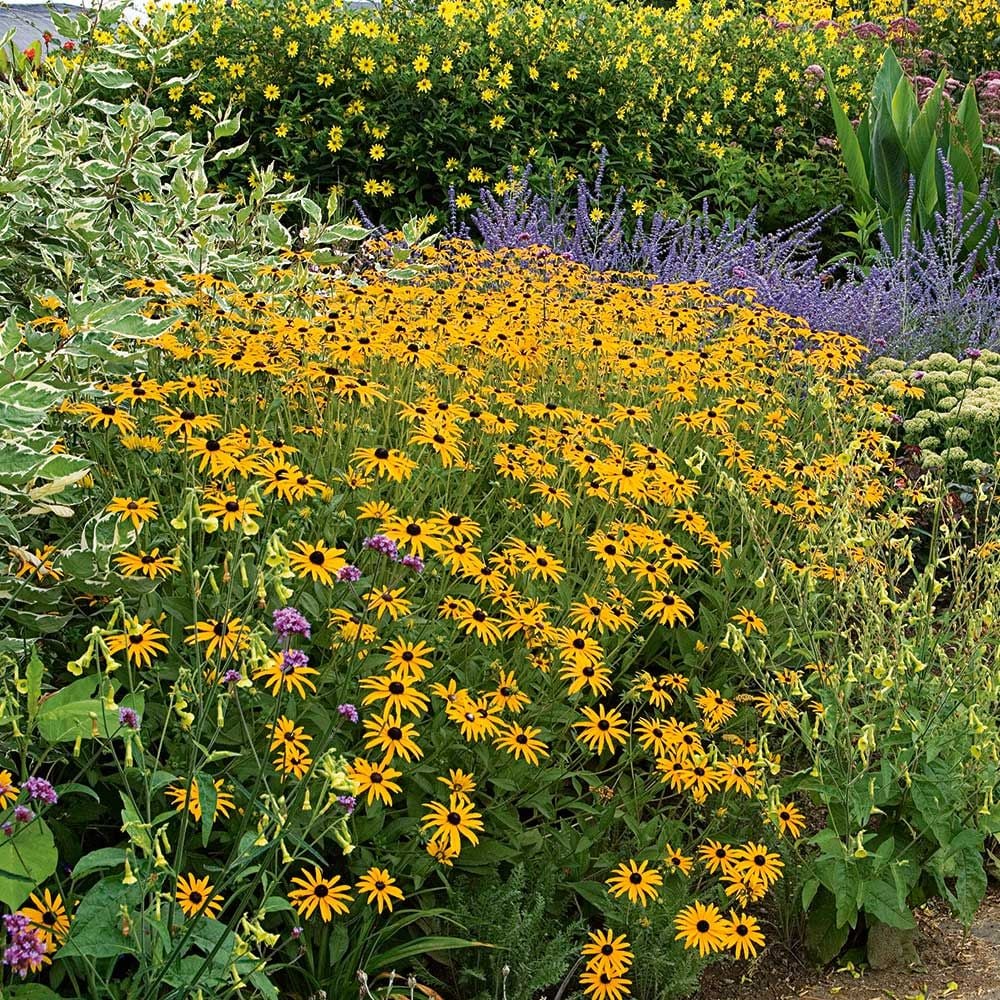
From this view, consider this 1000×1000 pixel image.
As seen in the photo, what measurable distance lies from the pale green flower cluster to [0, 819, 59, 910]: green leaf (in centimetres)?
305

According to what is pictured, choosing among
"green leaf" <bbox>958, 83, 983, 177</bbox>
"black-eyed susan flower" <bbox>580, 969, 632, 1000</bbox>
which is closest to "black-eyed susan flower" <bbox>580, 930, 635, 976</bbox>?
"black-eyed susan flower" <bbox>580, 969, 632, 1000</bbox>

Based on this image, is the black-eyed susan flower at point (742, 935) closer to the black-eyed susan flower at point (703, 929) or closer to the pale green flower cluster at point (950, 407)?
the black-eyed susan flower at point (703, 929)

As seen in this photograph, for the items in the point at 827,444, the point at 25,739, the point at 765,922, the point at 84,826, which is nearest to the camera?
the point at 25,739

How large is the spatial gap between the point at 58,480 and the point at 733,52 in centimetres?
691

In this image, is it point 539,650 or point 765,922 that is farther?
point 765,922

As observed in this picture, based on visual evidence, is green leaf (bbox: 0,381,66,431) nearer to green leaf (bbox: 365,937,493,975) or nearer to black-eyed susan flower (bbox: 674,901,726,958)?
green leaf (bbox: 365,937,493,975)

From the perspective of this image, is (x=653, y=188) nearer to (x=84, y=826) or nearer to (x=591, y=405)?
(x=591, y=405)

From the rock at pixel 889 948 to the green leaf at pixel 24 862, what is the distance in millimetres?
1666

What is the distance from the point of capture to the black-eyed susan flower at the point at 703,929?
2121mm

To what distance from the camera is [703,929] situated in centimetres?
213

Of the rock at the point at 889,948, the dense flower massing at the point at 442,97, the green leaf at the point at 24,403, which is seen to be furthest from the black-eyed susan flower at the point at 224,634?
the dense flower massing at the point at 442,97

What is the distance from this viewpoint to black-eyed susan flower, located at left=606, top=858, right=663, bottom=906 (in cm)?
217

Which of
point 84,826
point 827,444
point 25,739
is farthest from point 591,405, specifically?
point 25,739

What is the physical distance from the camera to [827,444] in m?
3.85
